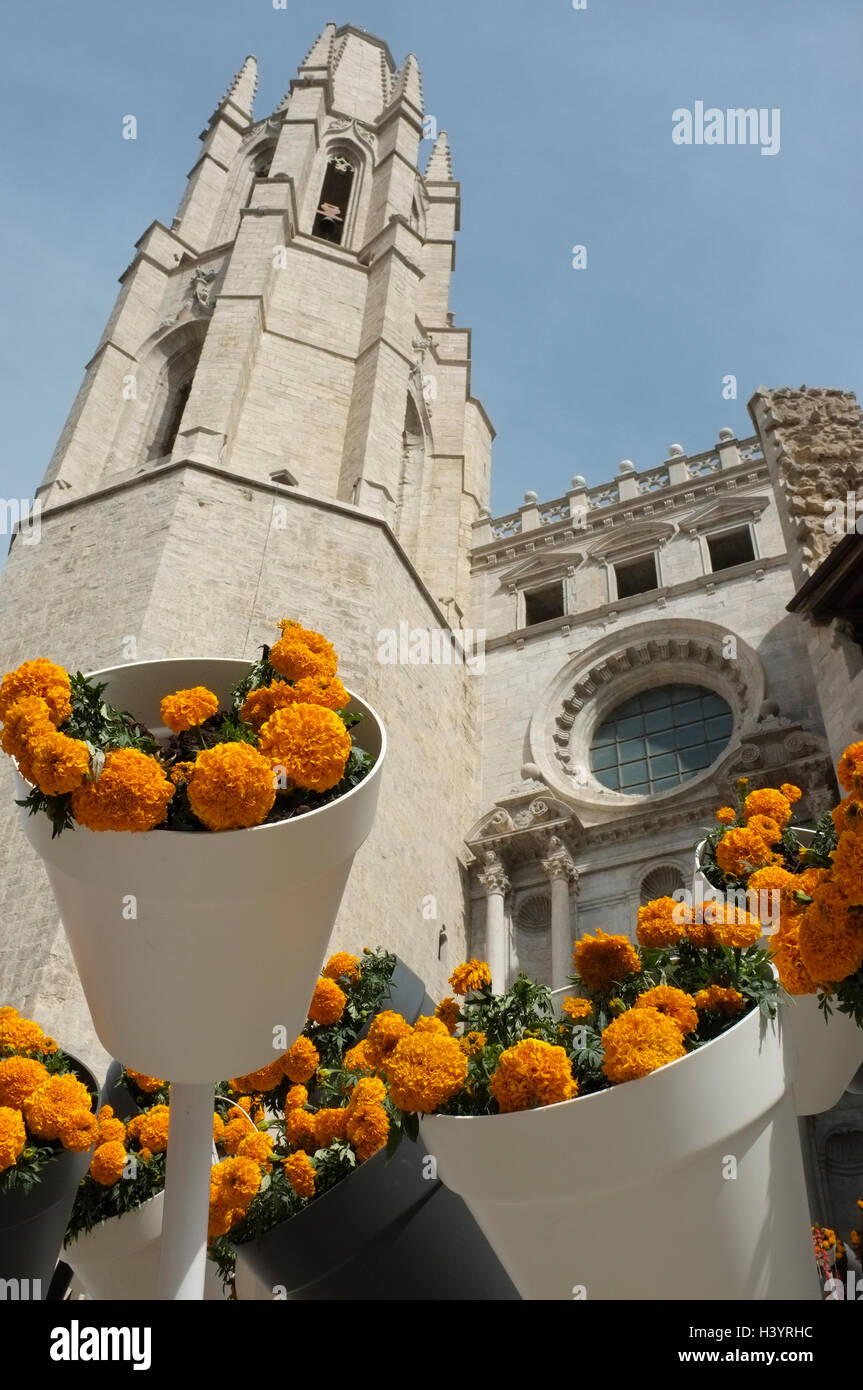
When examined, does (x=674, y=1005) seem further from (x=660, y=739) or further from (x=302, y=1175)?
(x=660, y=739)

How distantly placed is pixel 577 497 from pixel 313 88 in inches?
506

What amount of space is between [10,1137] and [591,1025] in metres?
2.50

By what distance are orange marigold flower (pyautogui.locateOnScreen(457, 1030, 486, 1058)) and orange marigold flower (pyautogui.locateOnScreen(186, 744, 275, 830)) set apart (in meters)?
1.26

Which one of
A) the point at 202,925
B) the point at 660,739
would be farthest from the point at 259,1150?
the point at 660,739

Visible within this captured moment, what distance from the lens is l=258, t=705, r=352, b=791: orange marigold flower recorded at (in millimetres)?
3711

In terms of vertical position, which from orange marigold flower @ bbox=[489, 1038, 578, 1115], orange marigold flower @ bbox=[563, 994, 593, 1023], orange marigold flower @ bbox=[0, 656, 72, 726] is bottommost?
orange marigold flower @ bbox=[489, 1038, 578, 1115]

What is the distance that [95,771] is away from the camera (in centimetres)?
360

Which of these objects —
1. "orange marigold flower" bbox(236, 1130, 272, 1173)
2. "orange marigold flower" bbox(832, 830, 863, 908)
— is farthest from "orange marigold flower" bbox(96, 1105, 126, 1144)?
"orange marigold flower" bbox(832, 830, 863, 908)

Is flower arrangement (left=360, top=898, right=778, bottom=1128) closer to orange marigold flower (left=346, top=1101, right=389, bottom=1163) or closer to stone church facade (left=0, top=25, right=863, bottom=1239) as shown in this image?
orange marigold flower (left=346, top=1101, right=389, bottom=1163)

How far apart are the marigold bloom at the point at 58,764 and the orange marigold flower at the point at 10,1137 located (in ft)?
6.61

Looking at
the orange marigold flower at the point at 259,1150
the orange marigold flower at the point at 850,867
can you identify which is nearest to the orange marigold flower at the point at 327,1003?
the orange marigold flower at the point at 259,1150

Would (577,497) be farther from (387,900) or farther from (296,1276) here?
(296,1276)

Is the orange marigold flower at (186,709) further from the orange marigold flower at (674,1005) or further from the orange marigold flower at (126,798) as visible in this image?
the orange marigold flower at (674,1005)

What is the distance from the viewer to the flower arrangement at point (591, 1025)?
3586 mm
